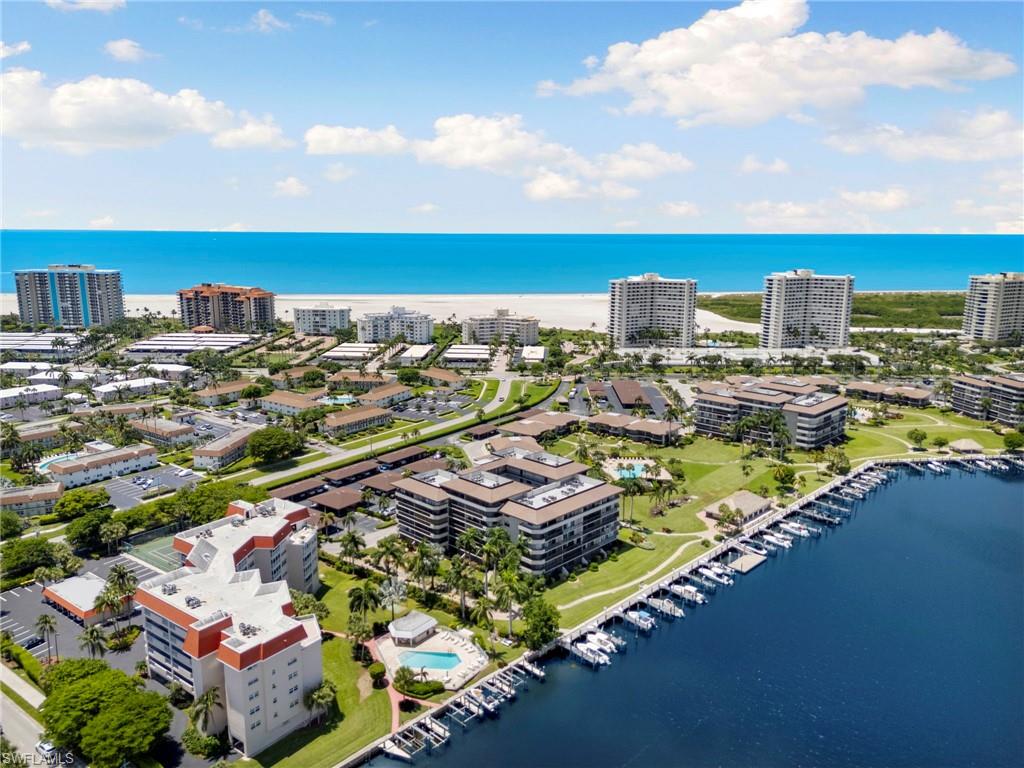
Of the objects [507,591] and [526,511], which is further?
[526,511]

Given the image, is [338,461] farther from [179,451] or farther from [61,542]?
[61,542]

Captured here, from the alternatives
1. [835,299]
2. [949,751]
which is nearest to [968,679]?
[949,751]

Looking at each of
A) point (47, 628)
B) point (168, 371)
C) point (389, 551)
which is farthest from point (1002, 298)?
point (47, 628)

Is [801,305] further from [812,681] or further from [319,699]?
[319,699]

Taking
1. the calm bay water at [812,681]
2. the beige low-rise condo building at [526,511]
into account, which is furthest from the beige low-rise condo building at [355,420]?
the calm bay water at [812,681]

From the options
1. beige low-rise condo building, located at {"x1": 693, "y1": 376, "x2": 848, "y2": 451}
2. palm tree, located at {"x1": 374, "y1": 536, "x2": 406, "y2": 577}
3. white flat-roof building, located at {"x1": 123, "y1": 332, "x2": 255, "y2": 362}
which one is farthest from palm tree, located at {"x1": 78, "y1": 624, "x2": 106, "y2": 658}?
white flat-roof building, located at {"x1": 123, "y1": 332, "x2": 255, "y2": 362}

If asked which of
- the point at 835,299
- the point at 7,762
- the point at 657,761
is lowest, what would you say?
the point at 657,761

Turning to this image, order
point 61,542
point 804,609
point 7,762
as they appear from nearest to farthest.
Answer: point 7,762, point 804,609, point 61,542
